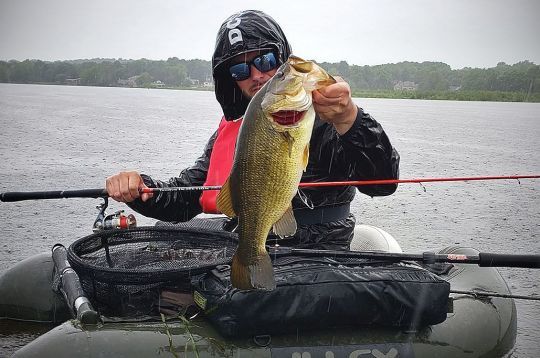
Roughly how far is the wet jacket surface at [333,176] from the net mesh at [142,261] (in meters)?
0.40

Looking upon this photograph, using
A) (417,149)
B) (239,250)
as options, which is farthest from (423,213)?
(417,149)

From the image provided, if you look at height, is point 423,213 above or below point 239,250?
below

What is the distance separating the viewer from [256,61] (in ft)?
13.2

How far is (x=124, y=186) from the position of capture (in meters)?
3.79

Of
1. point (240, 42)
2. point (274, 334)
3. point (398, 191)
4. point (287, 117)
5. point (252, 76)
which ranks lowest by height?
point (398, 191)

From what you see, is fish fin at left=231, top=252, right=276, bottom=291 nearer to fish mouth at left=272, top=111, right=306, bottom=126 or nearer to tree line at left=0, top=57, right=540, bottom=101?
fish mouth at left=272, top=111, right=306, bottom=126

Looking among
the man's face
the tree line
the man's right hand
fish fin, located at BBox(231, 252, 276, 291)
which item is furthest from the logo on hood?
the tree line

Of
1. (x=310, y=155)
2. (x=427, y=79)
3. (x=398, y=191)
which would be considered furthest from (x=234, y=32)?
(x=427, y=79)

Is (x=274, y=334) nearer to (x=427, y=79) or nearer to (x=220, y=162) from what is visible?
(x=220, y=162)

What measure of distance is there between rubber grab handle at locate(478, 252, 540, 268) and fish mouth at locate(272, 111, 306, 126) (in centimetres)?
185

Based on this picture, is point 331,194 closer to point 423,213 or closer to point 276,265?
point 276,265

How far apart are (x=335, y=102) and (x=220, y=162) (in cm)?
188

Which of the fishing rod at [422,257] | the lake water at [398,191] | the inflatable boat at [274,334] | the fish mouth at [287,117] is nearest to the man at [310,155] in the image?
the fish mouth at [287,117]

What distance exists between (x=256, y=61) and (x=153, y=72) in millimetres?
121905
